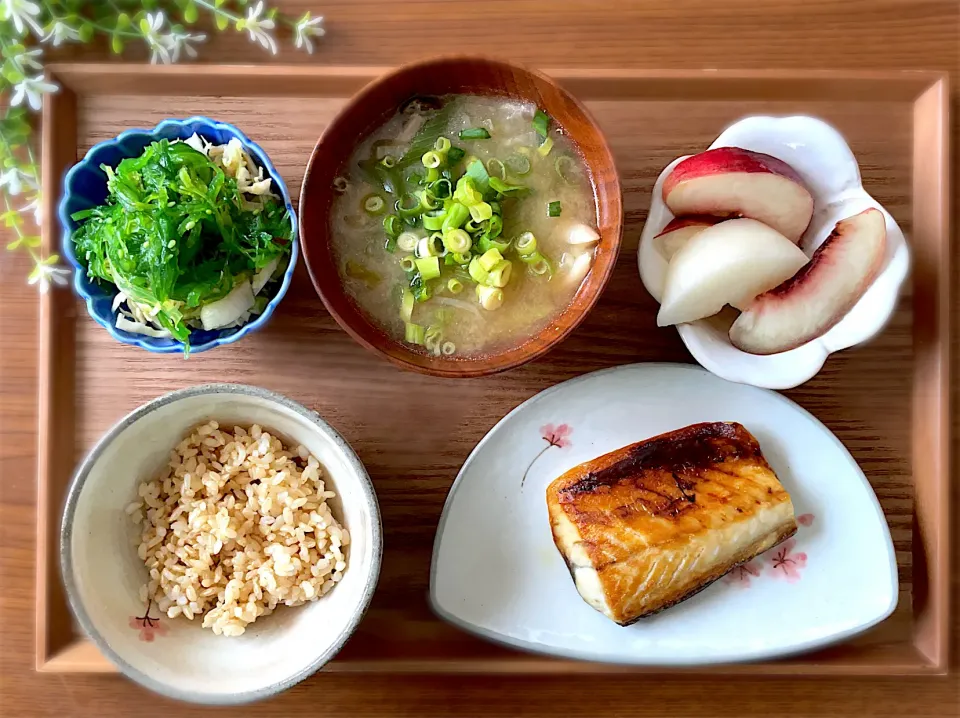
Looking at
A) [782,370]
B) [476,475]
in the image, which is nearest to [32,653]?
[476,475]

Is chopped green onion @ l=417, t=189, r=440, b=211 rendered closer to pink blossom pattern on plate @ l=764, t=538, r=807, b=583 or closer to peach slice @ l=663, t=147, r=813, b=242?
peach slice @ l=663, t=147, r=813, b=242

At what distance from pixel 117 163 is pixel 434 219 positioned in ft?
1.96

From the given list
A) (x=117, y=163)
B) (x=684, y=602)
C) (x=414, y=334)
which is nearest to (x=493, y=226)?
(x=414, y=334)

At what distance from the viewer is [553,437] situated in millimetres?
1506

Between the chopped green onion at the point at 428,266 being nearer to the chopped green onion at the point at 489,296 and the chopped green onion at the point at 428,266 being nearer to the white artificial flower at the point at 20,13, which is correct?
the chopped green onion at the point at 489,296

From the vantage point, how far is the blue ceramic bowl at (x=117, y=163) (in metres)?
1.34

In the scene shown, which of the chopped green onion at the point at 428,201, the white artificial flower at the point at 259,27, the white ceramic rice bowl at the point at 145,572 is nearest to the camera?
the white ceramic rice bowl at the point at 145,572

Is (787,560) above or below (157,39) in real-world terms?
below

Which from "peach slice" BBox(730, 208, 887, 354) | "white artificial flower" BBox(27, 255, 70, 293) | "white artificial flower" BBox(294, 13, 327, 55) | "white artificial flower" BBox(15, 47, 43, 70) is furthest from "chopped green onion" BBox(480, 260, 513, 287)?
"white artificial flower" BBox(15, 47, 43, 70)

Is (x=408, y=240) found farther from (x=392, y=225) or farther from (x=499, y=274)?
(x=499, y=274)

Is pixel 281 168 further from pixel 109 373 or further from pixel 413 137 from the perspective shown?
pixel 109 373

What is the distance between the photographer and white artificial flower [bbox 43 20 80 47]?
1.46 meters

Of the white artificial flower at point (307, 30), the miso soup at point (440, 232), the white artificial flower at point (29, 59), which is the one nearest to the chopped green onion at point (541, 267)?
the miso soup at point (440, 232)

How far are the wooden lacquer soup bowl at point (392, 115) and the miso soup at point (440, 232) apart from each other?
0.02 metres
